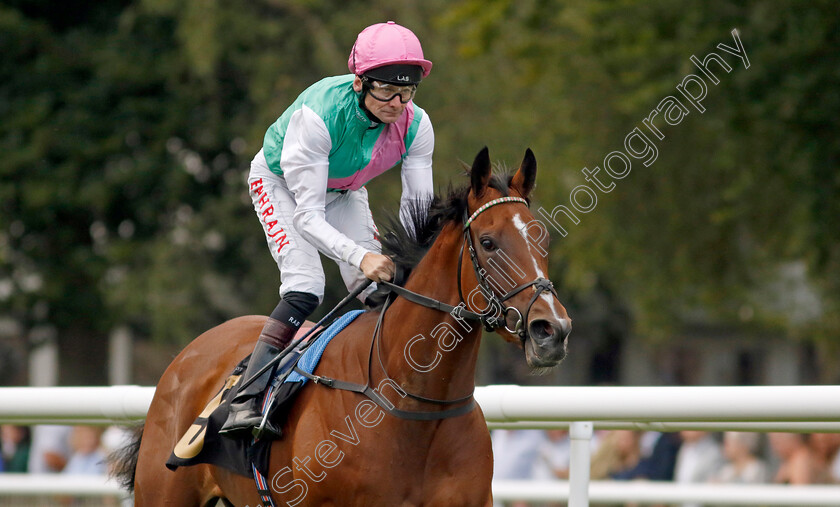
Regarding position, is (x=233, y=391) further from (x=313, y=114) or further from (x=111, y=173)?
(x=111, y=173)

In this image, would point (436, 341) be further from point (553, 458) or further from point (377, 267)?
point (553, 458)

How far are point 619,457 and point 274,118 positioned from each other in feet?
29.9

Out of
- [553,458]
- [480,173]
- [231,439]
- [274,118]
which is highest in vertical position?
[274,118]

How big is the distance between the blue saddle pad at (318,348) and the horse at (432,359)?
0.03 m

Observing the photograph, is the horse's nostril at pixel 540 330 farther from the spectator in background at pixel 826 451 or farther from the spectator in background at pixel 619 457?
the spectator in background at pixel 619 457

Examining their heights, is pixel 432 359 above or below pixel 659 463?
above

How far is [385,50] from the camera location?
13.3 feet

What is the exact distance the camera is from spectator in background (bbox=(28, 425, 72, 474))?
1048cm

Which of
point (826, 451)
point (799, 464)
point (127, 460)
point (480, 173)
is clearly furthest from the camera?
point (826, 451)

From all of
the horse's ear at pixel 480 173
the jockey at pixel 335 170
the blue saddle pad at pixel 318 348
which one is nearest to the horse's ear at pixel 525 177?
the horse's ear at pixel 480 173

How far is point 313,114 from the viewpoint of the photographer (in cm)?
418

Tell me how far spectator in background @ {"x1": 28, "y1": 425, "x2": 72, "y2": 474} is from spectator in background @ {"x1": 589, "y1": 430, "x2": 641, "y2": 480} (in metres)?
5.34

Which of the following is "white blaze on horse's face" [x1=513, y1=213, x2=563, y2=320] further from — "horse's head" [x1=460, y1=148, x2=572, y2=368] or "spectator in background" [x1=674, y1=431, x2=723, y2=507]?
"spectator in background" [x1=674, y1=431, x2=723, y2=507]

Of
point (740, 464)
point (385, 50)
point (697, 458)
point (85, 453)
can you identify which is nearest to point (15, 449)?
point (85, 453)
